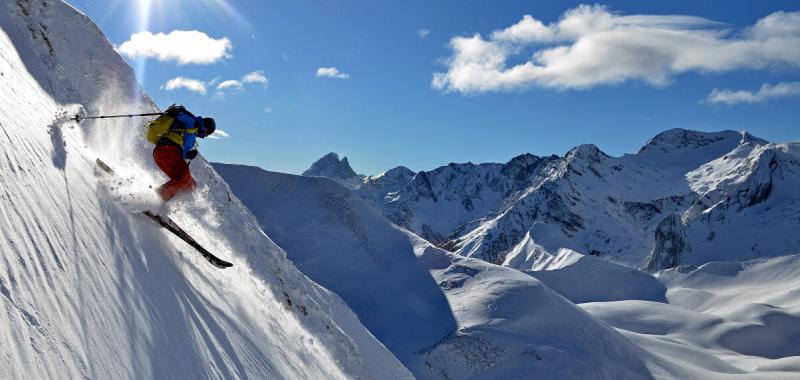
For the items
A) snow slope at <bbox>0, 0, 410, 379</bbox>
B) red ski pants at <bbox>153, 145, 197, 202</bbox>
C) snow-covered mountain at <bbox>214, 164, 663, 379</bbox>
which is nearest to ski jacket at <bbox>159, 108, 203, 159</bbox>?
red ski pants at <bbox>153, 145, 197, 202</bbox>

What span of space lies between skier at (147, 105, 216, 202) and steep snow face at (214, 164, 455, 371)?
1267 inches

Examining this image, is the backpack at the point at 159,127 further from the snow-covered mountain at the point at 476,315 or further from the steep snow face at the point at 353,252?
the steep snow face at the point at 353,252

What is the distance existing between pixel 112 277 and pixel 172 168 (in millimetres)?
4573

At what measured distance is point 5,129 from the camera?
265 inches

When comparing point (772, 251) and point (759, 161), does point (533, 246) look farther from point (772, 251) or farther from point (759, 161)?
point (759, 161)

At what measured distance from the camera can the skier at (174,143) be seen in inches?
411

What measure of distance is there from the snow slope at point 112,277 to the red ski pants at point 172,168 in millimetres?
716

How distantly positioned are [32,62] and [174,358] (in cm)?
1292

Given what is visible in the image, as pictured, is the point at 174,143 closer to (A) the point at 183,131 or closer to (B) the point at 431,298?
(A) the point at 183,131

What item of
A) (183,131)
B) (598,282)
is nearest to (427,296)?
(183,131)

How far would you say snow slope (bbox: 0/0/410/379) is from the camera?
4.72m

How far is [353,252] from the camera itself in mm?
52281

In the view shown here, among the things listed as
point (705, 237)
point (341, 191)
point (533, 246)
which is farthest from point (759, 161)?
point (341, 191)

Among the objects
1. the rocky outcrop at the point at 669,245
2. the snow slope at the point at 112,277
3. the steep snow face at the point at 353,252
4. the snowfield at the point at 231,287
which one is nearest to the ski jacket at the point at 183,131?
the snowfield at the point at 231,287
